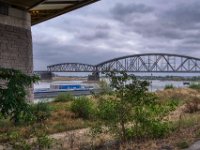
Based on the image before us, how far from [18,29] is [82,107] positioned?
5.97 meters

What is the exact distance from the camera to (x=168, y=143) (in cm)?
1076

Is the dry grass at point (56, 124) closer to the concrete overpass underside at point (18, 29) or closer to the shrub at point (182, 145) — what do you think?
the concrete overpass underside at point (18, 29)

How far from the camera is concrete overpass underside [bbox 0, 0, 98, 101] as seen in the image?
76.2 feet

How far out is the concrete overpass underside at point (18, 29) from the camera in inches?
915

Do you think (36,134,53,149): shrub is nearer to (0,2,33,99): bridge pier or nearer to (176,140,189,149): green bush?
(176,140,189,149): green bush

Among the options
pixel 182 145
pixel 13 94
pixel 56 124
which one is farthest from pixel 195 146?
pixel 56 124

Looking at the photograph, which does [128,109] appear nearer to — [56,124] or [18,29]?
[56,124]

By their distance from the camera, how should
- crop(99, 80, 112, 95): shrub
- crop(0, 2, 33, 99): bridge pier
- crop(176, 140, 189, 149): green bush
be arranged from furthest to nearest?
crop(0, 2, 33, 99): bridge pier, crop(99, 80, 112, 95): shrub, crop(176, 140, 189, 149): green bush

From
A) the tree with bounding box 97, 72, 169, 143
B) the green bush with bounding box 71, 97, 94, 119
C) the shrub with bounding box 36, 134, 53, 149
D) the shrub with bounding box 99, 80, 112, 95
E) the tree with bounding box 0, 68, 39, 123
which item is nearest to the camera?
the tree with bounding box 0, 68, 39, 123

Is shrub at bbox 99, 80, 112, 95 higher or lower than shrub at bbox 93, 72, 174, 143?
higher

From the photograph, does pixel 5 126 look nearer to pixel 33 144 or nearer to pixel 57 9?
pixel 33 144

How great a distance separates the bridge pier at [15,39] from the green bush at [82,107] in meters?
3.83

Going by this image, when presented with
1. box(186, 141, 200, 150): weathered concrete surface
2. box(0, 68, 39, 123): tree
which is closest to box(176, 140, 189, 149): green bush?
box(186, 141, 200, 150): weathered concrete surface

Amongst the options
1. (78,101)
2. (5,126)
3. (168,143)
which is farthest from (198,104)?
(168,143)
